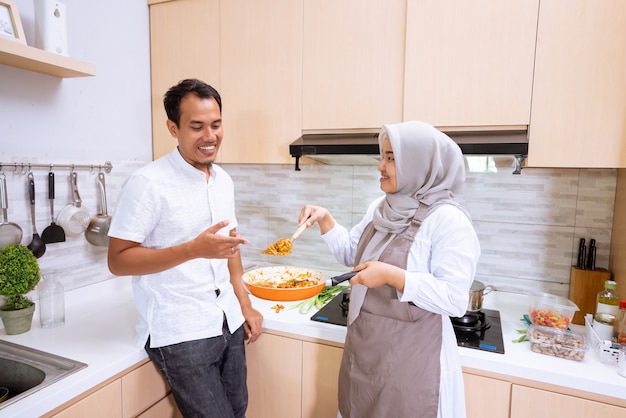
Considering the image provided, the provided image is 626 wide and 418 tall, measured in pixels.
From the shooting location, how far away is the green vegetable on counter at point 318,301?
1681 millimetres

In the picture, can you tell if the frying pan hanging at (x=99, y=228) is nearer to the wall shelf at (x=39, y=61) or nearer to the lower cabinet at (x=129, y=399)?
the wall shelf at (x=39, y=61)

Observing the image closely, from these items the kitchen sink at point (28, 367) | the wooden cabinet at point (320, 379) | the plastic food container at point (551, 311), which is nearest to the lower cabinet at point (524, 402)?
the plastic food container at point (551, 311)

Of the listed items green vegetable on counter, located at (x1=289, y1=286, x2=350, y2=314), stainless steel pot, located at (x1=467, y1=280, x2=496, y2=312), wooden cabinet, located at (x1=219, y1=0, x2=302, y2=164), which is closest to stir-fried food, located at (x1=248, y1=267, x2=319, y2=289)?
green vegetable on counter, located at (x1=289, y1=286, x2=350, y2=314)

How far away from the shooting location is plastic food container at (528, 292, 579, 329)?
4.49 ft

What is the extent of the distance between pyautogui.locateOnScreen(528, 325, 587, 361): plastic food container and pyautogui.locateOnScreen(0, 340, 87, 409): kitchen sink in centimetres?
152

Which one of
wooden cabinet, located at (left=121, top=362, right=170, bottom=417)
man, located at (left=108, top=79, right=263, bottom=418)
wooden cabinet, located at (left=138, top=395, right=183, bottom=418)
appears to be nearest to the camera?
man, located at (left=108, top=79, right=263, bottom=418)

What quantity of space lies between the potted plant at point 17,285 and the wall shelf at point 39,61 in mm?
675

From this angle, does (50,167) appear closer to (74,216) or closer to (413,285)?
(74,216)

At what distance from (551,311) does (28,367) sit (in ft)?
5.96

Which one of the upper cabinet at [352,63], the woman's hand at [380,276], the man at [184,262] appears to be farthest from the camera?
the upper cabinet at [352,63]

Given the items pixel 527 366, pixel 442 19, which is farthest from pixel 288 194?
pixel 527 366

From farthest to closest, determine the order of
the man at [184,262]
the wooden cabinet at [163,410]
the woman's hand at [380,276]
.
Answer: the wooden cabinet at [163,410], the man at [184,262], the woman's hand at [380,276]

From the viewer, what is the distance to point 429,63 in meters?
1.53

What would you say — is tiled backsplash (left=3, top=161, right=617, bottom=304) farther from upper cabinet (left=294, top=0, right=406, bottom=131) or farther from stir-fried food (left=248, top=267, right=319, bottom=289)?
upper cabinet (left=294, top=0, right=406, bottom=131)
